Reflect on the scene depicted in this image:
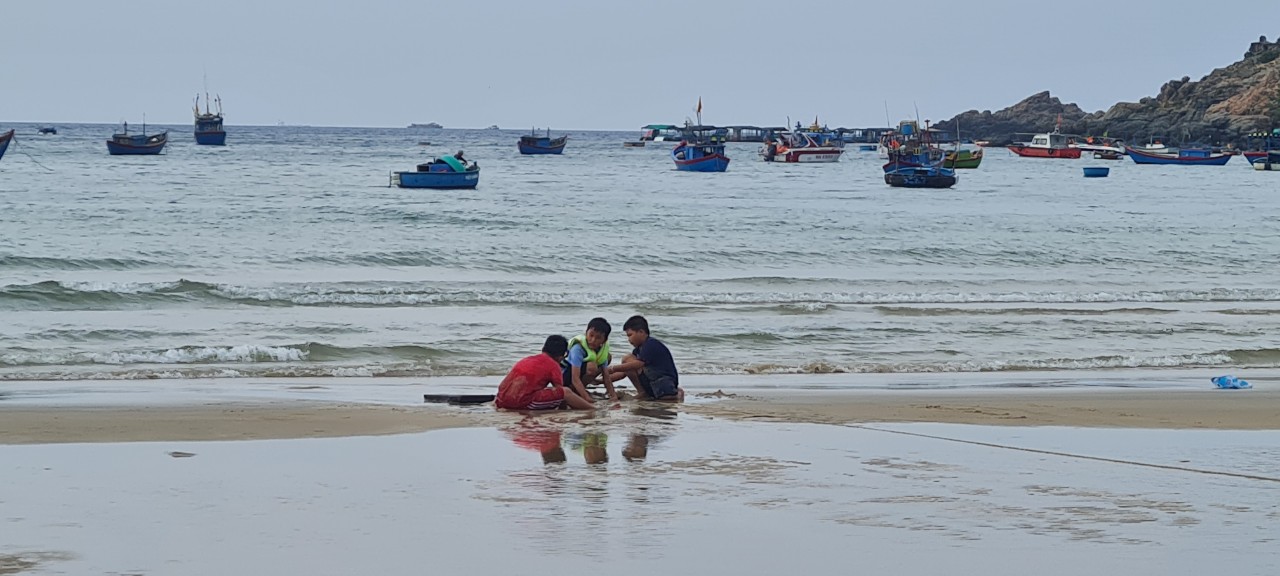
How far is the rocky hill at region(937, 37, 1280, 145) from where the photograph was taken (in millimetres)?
117938

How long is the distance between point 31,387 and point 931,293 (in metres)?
14.7

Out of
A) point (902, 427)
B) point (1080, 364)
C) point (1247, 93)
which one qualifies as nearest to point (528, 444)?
point (902, 427)

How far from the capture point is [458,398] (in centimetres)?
1172

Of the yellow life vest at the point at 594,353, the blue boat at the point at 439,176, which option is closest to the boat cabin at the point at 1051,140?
the blue boat at the point at 439,176

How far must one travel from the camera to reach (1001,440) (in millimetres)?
10078

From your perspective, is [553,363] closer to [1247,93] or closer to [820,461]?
[820,461]

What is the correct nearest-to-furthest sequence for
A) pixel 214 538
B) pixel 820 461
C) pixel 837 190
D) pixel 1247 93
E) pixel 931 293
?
pixel 214 538
pixel 820 461
pixel 931 293
pixel 837 190
pixel 1247 93

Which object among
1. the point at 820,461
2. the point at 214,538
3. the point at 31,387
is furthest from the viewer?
the point at 31,387

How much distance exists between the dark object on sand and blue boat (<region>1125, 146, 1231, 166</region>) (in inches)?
3469

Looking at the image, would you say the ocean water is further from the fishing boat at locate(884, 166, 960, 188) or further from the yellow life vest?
the fishing boat at locate(884, 166, 960, 188)

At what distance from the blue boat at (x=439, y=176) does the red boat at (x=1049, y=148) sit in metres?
74.1

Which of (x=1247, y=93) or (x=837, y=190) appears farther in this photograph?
(x=1247, y=93)

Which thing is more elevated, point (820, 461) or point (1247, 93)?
point (1247, 93)

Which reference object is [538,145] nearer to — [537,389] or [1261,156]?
[1261,156]
